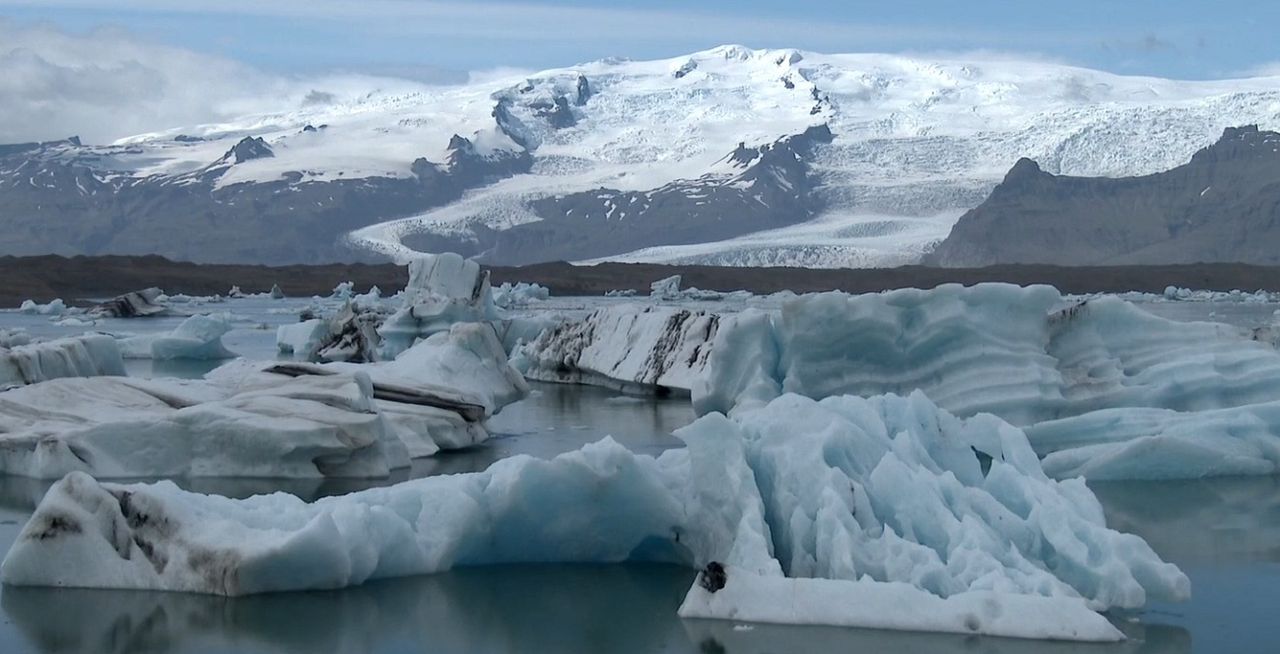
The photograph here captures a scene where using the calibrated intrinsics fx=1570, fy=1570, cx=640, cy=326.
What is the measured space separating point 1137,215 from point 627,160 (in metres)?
54.7

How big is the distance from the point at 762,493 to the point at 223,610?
2.23 m

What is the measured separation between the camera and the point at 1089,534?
627 centimetres

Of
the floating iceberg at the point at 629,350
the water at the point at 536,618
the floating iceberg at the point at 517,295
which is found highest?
the water at the point at 536,618

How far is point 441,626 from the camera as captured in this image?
5922mm

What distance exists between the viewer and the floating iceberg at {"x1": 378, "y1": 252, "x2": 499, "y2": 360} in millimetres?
20047

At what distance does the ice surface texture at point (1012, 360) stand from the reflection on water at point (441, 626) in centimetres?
473

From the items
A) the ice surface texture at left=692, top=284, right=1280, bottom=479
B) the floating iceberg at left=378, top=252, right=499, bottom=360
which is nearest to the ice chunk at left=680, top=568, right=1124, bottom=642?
the ice surface texture at left=692, top=284, right=1280, bottom=479

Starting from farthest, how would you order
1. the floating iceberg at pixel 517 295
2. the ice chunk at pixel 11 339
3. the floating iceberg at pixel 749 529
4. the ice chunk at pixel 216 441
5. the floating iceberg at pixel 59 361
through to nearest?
the floating iceberg at pixel 517 295, the ice chunk at pixel 11 339, the floating iceberg at pixel 59 361, the ice chunk at pixel 216 441, the floating iceberg at pixel 749 529

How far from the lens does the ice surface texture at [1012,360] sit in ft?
35.1

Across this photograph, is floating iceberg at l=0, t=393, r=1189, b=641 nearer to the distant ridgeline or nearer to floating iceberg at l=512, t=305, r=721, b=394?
floating iceberg at l=512, t=305, r=721, b=394

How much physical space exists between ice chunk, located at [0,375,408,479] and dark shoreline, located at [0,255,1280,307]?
4174 cm

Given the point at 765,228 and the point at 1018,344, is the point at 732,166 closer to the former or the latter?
the point at 765,228

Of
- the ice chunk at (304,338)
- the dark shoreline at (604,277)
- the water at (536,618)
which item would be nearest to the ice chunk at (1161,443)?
the water at (536,618)

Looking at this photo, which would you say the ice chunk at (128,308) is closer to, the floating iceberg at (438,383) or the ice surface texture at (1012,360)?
the floating iceberg at (438,383)
